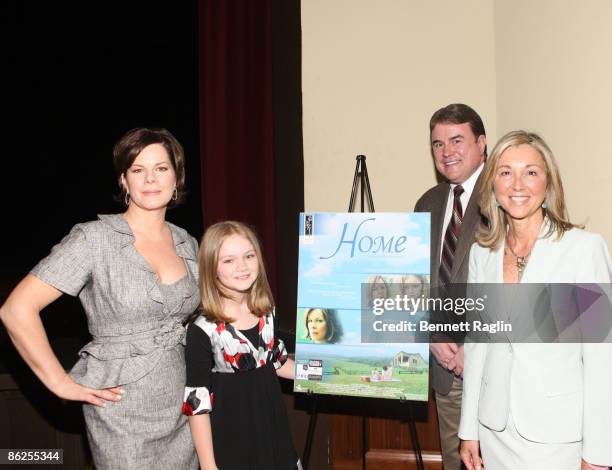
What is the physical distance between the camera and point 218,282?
1.95m

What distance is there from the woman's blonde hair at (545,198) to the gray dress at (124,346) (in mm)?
1093

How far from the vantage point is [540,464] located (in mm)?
1593

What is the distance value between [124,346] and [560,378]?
135 centimetres

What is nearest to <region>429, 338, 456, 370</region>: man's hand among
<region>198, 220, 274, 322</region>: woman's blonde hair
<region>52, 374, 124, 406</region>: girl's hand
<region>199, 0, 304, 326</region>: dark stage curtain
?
<region>198, 220, 274, 322</region>: woman's blonde hair

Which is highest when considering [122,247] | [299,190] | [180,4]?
[180,4]

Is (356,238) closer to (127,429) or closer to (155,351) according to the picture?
(155,351)

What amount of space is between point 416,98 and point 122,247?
207 cm

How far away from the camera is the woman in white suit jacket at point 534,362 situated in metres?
1.54

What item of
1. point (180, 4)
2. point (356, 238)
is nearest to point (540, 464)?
point (356, 238)

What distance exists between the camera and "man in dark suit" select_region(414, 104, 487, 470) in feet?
7.94

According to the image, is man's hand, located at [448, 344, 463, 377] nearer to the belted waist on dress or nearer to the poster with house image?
the poster with house image

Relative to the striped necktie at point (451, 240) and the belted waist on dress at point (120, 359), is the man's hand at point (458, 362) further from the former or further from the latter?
the belted waist on dress at point (120, 359)

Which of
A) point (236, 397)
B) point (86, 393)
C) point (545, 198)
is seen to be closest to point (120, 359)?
point (86, 393)

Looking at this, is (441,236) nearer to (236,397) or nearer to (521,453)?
(521,453)
